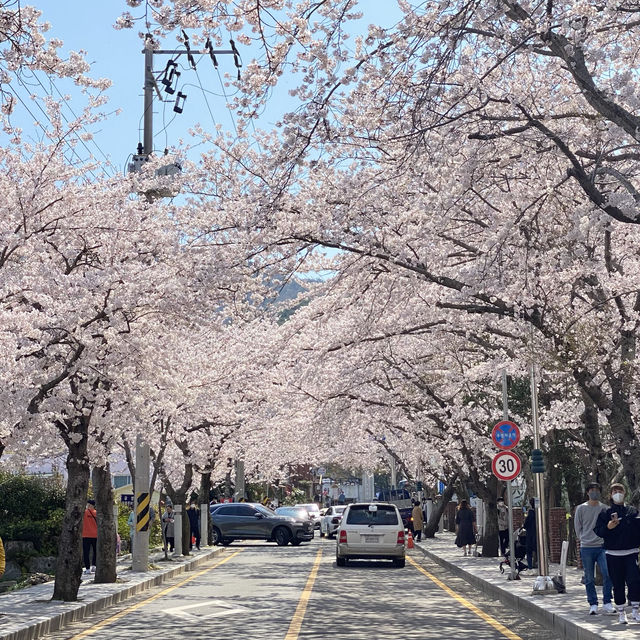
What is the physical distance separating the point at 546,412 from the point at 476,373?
2268 millimetres

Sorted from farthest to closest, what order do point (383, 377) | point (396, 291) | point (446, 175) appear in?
1. point (383, 377)
2. point (396, 291)
3. point (446, 175)

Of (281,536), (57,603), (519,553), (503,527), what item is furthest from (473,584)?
(281,536)

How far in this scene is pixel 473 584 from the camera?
22719 mm

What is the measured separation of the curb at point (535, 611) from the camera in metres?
12.9

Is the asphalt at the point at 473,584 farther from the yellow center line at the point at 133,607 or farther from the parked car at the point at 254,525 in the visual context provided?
the parked car at the point at 254,525

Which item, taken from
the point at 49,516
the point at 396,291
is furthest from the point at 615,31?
the point at 49,516

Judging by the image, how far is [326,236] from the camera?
17.1 m

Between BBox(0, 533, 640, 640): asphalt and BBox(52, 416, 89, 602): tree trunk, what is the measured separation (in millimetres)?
334

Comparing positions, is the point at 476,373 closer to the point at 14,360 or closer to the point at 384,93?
the point at 14,360

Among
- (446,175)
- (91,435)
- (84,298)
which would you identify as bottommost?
(91,435)

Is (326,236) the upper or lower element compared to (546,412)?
upper

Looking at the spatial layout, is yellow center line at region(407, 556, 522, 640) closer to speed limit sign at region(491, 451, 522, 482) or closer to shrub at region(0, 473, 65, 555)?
speed limit sign at region(491, 451, 522, 482)

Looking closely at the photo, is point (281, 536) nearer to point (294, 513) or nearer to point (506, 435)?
point (294, 513)

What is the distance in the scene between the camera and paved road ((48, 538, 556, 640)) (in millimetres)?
13938
